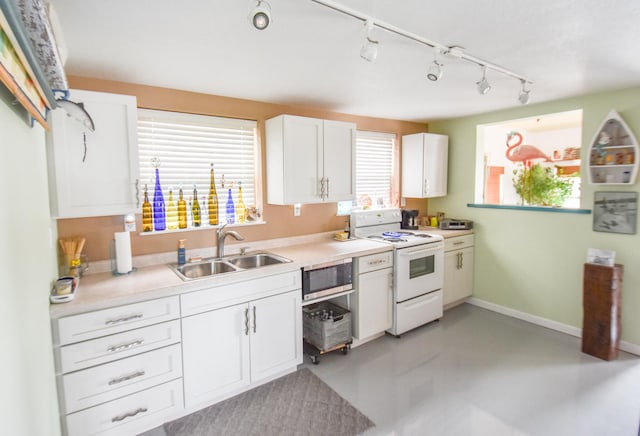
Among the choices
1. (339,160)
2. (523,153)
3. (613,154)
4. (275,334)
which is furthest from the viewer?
(523,153)

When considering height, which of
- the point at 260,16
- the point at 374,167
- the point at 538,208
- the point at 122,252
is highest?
the point at 260,16

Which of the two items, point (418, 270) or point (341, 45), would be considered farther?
point (418, 270)

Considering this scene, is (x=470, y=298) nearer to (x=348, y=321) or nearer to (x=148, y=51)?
(x=348, y=321)

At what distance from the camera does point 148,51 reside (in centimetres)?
199

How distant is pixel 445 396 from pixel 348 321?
3.09 ft

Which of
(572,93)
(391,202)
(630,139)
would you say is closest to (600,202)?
(630,139)

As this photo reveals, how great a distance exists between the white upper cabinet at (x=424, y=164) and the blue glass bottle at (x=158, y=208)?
2.90 meters

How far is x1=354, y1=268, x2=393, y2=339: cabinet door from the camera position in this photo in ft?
10.2

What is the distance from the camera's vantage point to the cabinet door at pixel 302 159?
9.94 ft

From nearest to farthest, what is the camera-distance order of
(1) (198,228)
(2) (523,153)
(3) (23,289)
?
(3) (23,289) → (1) (198,228) → (2) (523,153)

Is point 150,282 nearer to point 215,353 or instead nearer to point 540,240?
point 215,353

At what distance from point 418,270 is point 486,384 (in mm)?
1180

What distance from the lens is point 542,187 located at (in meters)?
3.95

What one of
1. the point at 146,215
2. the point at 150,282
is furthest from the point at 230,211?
the point at 150,282
